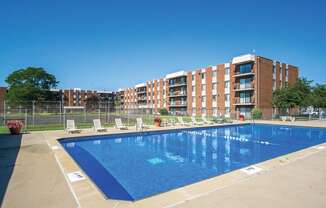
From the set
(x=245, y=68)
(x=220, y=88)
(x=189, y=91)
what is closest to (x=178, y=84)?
(x=189, y=91)

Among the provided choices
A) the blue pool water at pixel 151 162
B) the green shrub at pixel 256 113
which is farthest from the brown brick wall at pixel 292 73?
the blue pool water at pixel 151 162

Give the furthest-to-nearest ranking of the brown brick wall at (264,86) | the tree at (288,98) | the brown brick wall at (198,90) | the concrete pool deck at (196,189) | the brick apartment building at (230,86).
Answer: the brown brick wall at (198,90) < the brick apartment building at (230,86) < the brown brick wall at (264,86) < the tree at (288,98) < the concrete pool deck at (196,189)

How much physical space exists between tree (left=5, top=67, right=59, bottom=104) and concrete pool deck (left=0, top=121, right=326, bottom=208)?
5874 cm

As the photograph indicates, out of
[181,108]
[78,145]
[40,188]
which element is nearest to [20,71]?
[181,108]

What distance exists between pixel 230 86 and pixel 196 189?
120 ft

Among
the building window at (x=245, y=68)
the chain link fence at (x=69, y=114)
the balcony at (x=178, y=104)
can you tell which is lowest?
the chain link fence at (x=69, y=114)

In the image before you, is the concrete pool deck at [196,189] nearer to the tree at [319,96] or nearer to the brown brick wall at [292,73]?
the tree at [319,96]

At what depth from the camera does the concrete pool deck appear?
4074mm

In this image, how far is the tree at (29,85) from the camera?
55625mm

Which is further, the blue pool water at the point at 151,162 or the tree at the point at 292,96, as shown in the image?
the tree at the point at 292,96

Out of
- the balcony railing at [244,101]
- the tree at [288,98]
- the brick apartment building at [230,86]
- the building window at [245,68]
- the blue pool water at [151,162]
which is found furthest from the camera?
the building window at [245,68]

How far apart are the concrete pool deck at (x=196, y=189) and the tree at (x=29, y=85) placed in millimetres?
58743

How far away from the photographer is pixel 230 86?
38.8 meters

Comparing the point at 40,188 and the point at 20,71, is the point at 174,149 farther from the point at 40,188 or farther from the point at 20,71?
the point at 20,71
